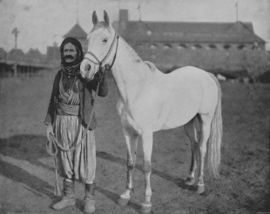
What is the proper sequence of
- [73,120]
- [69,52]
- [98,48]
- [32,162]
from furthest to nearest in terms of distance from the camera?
1. [32,162]
2. [73,120]
3. [69,52]
4. [98,48]

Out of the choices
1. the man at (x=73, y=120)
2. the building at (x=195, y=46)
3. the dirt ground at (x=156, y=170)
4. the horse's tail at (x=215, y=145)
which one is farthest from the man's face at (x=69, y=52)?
the building at (x=195, y=46)

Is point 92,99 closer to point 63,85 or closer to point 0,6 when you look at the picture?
point 63,85

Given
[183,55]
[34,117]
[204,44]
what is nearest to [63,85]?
[34,117]

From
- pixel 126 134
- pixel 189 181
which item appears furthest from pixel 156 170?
pixel 126 134

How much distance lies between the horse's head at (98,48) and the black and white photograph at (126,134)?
0.01 metres

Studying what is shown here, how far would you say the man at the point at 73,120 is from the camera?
329 cm

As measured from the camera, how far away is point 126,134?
11.7 feet

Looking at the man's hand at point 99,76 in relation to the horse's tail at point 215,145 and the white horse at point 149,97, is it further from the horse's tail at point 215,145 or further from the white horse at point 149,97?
the horse's tail at point 215,145

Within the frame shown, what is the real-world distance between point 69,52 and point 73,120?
87 cm

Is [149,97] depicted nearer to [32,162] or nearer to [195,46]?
[32,162]

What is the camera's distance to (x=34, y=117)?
8.90 metres

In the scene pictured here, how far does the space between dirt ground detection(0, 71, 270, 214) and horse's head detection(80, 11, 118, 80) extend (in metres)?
1.91

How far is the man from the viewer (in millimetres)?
3285

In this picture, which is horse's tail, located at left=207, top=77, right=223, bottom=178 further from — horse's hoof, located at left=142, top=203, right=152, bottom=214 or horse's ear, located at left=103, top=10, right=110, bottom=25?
horse's ear, located at left=103, top=10, right=110, bottom=25
